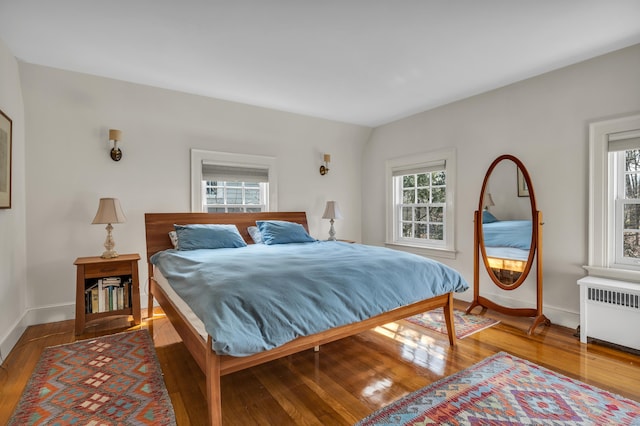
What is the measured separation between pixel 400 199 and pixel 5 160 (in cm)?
442

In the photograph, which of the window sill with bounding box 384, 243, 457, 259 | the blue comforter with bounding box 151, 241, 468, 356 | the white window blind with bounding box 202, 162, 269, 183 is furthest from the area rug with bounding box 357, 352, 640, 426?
the white window blind with bounding box 202, 162, 269, 183

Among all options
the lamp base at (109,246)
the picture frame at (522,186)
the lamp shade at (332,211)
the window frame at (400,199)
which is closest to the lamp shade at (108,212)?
the lamp base at (109,246)

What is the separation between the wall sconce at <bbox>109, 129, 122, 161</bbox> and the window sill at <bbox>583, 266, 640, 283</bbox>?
4.63m

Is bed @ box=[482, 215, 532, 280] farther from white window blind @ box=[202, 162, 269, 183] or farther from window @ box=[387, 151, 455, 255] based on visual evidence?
white window blind @ box=[202, 162, 269, 183]

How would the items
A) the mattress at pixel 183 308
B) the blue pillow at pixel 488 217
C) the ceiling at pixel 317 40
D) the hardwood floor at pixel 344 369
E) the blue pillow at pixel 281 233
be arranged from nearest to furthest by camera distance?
the mattress at pixel 183 308 → the hardwood floor at pixel 344 369 → the ceiling at pixel 317 40 → the blue pillow at pixel 488 217 → the blue pillow at pixel 281 233

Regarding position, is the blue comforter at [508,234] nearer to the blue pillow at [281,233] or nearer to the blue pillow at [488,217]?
the blue pillow at [488,217]

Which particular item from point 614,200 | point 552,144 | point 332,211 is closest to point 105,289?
point 332,211

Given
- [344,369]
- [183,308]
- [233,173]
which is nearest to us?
[183,308]

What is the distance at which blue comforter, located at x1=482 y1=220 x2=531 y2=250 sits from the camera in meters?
3.24

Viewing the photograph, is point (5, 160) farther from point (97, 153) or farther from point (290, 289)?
point (290, 289)

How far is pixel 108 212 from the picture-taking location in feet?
10.2

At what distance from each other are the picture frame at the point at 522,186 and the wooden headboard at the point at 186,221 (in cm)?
270

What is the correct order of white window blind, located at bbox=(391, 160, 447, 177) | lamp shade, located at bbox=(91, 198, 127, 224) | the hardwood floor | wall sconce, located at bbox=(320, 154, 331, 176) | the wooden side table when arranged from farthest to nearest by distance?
wall sconce, located at bbox=(320, 154, 331, 176) → white window blind, located at bbox=(391, 160, 447, 177) → lamp shade, located at bbox=(91, 198, 127, 224) → the wooden side table → the hardwood floor

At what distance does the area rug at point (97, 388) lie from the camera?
1761mm
